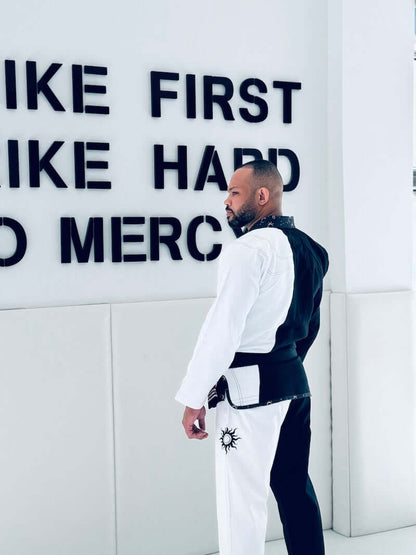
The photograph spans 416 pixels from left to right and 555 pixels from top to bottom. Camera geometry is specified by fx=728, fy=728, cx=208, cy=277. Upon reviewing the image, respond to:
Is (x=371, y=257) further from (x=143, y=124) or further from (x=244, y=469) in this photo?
(x=244, y=469)

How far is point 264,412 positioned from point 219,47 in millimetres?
1564

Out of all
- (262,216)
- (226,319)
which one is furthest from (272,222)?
(226,319)

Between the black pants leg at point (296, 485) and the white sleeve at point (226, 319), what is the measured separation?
338 mm

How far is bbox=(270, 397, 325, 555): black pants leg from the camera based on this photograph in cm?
243

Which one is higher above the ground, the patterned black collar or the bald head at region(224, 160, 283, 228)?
the bald head at region(224, 160, 283, 228)

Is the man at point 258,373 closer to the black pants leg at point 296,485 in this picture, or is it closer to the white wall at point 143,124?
the black pants leg at point 296,485

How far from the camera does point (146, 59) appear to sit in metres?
2.90

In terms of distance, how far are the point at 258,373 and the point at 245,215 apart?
530mm

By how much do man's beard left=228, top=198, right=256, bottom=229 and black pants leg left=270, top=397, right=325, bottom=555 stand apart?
2.04 feet

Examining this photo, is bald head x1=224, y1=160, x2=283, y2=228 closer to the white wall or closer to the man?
the man

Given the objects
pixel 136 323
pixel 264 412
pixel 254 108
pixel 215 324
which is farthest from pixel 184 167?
pixel 264 412

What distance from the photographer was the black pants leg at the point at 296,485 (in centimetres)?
243

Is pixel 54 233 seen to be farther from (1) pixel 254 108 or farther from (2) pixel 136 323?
(1) pixel 254 108

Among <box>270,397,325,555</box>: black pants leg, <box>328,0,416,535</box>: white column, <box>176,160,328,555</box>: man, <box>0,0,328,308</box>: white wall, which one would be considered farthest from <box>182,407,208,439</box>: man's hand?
<box>328,0,416,535</box>: white column
